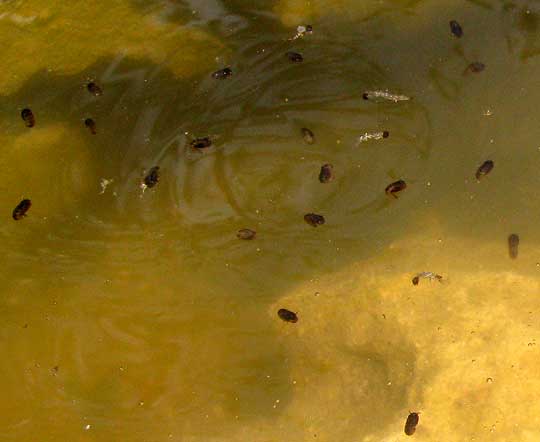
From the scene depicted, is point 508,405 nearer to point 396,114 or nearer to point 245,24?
point 396,114

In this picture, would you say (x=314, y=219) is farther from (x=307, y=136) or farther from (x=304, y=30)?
(x=304, y=30)

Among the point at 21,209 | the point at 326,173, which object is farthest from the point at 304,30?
the point at 21,209

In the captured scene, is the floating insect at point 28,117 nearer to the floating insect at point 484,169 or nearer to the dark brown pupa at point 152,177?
the dark brown pupa at point 152,177

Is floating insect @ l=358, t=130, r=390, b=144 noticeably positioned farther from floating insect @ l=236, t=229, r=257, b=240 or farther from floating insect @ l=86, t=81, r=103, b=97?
floating insect @ l=86, t=81, r=103, b=97

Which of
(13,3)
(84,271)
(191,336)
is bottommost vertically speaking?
(191,336)

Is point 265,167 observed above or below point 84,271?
above

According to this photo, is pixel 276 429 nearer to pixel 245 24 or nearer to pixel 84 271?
pixel 84 271

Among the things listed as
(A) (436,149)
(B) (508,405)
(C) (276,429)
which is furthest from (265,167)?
(B) (508,405)
